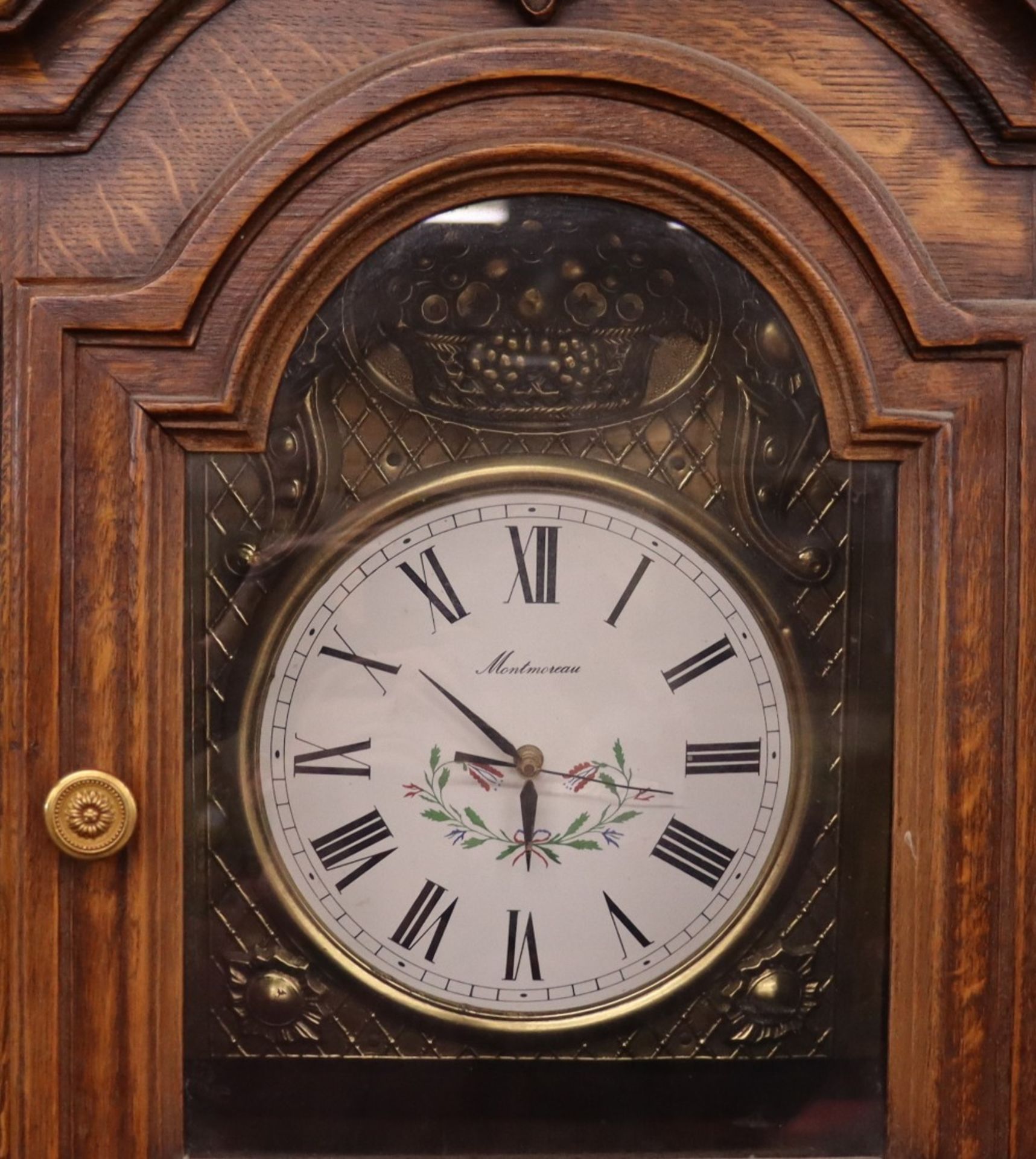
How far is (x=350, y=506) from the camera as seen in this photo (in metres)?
0.92

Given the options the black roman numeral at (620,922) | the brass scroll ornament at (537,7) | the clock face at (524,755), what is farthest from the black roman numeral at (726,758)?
the brass scroll ornament at (537,7)

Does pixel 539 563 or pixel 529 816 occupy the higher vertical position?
pixel 539 563

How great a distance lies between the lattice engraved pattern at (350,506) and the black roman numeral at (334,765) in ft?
0.17

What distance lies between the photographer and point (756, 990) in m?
0.94

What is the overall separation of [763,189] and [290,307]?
0.34 metres

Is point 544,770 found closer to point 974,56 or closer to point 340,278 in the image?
point 340,278

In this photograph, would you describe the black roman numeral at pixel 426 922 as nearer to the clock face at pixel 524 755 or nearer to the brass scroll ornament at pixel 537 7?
the clock face at pixel 524 755

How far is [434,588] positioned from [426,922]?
24 centimetres

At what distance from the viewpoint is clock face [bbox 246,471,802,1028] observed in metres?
0.93

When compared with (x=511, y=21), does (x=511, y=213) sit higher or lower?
lower

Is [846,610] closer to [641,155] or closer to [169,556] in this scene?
[641,155]

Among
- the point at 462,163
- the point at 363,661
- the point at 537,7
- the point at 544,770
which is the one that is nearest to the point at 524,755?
the point at 544,770

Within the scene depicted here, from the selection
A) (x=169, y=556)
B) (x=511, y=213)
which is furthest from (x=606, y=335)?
(x=169, y=556)

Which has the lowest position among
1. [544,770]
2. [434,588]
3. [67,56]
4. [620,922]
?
[620,922]
